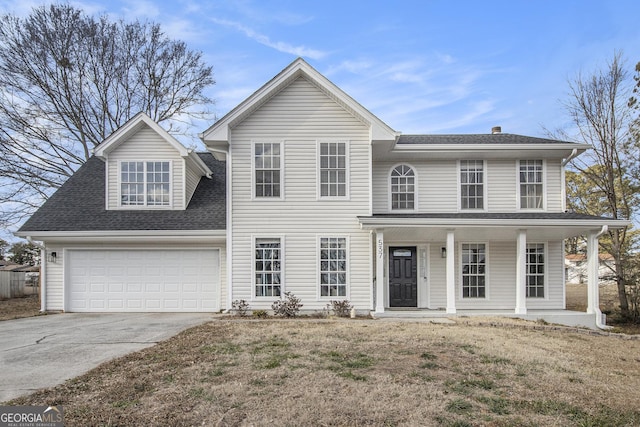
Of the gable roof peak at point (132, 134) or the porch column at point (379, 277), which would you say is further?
the gable roof peak at point (132, 134)

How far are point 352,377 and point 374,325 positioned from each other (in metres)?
4.45

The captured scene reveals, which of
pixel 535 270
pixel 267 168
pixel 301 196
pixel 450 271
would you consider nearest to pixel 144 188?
pixel 267 168

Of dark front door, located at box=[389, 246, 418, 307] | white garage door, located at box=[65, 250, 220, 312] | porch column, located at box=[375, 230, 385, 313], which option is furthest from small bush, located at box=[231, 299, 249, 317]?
dark front door, located at box=[389, 246, 418, 307]

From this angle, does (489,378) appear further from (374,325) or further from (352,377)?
(374,325)

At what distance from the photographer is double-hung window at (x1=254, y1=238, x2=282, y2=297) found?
1248 centimetres

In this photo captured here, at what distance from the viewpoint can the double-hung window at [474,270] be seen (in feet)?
44.7

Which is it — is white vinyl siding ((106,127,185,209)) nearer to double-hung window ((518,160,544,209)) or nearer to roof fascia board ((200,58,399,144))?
roof fascia board ((200,58,399,144))

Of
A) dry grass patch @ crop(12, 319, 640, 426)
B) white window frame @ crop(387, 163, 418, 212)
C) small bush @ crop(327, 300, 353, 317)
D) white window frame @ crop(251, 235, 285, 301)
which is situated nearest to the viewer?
dry grass patch @ crop(12, 319, 640, 426)

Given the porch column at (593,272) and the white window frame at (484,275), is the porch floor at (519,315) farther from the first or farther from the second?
the white window frame at (484,275)

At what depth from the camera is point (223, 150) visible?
42.4 ft

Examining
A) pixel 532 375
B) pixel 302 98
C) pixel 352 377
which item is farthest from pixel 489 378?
pixel 302 98

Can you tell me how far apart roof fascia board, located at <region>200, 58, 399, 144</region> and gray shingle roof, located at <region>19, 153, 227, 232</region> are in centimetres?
270

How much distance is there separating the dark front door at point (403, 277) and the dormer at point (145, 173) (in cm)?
706

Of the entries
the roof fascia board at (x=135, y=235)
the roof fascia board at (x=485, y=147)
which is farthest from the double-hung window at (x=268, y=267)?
the roof fascia board at (x=485, y=147)
